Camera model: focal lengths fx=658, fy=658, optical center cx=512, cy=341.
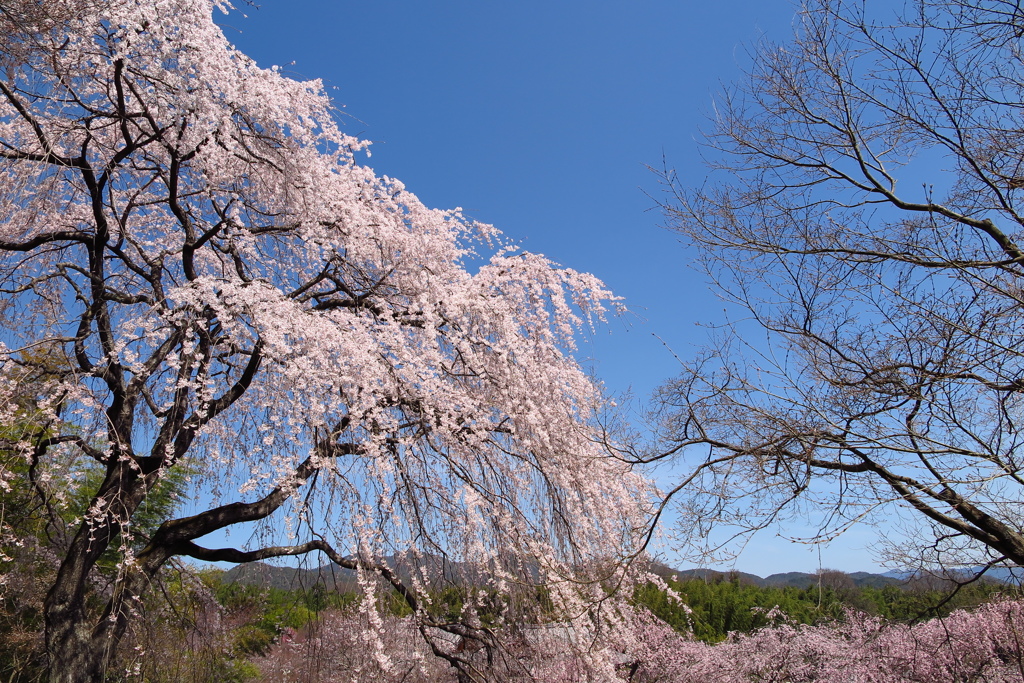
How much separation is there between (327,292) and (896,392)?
4.92 metres

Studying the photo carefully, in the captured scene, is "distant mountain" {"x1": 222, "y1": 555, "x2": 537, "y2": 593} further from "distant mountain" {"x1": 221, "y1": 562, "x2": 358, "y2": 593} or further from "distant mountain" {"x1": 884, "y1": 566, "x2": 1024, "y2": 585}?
"distant mountain" {"x1": 884, "y1": 566, "x2": 1024, "y2": 585}

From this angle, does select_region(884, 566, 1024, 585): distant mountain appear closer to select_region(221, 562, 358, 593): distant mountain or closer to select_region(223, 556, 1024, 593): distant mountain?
select_region(223, 556, 1024, 593): distant mountain

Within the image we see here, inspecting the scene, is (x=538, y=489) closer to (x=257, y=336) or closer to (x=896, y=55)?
(x=257, y=336)

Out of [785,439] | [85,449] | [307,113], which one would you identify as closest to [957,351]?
[785,439]

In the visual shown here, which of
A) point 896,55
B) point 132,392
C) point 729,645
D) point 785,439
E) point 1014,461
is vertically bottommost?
point 729,645

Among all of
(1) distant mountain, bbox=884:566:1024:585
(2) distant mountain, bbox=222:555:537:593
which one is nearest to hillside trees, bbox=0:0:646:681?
(2) distant mountain, bbox=222:555:537:593

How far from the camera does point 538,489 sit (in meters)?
5.11

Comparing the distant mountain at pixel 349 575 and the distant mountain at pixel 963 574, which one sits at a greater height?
the distant mountain at pixel 349 575

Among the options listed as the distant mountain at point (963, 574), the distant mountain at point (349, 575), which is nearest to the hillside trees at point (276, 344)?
the distant mountain at point (349, 575)

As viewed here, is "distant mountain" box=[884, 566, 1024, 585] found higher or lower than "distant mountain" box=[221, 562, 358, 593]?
lower

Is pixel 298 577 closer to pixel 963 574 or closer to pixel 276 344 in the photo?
pixel 276 344

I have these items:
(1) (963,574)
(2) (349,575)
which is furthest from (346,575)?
(1) (963,574)

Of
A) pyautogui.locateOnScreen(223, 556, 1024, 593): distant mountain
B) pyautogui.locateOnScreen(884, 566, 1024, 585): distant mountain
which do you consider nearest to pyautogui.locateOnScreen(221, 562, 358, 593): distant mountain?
pyautogui.locateOnScreen(223, 556, 1024, 593): distant mountain

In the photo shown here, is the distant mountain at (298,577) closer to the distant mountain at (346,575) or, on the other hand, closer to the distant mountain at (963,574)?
the distant mountain at (346,575)
